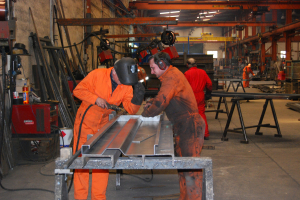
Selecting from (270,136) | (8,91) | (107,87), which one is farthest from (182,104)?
(270,136)

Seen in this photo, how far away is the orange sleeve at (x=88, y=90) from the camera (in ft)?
9.55

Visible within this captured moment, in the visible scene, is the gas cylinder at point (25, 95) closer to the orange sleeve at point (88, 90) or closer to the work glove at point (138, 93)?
the orange sleeve at point (88, 90)

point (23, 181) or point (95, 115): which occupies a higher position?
point (95, 115)

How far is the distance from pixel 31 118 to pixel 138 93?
262cm

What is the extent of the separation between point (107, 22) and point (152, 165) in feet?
19.0

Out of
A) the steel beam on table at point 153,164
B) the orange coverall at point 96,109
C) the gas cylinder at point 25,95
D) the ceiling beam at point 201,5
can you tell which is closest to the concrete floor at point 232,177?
the orange coverall at point 96,109

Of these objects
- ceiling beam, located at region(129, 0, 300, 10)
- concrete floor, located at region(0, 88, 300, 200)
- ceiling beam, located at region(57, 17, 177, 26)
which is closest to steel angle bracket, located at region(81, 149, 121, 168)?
concrete floor, located at region(0, 88, 300, 200)

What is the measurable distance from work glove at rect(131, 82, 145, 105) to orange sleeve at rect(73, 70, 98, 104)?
371 millimetres

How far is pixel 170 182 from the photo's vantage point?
158 inches

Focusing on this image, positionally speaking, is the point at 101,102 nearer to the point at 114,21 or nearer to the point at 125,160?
the point at 125,160

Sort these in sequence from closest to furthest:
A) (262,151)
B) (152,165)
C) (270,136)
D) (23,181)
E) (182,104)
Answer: (152,165), (182,104), (23,181), (262,151), (270,136)

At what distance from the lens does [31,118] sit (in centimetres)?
476

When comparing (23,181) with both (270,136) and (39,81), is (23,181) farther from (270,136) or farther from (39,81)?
(270,136)

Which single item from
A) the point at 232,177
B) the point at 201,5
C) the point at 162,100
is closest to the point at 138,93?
the point at 162,100
